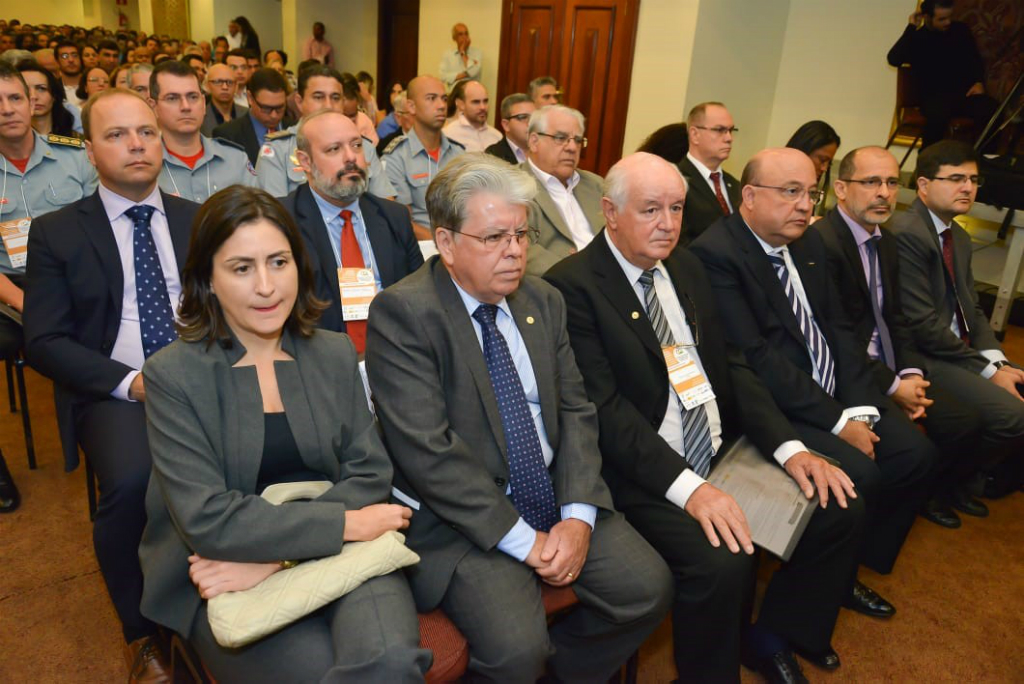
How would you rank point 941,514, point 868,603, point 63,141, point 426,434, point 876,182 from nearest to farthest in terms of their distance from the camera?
point 426,434
point 868,603
point 876,182
point 941,514
point 63,141

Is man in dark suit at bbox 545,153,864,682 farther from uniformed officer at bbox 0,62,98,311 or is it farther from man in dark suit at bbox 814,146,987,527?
uniformed officer at bbox 0,62,98,311

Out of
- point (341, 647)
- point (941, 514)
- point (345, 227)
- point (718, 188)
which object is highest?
point (718, 188)

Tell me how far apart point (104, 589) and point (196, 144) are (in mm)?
2053

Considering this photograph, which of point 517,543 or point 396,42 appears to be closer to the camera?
point 517,543

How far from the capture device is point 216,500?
144cm

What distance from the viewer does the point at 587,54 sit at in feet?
25.1

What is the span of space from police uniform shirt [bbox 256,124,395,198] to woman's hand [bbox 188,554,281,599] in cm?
236

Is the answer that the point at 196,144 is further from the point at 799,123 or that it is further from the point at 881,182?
the point at 799,123

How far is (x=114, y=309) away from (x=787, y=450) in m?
2.16

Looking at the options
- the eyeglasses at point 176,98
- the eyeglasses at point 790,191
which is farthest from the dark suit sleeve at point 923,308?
the eyeglasses at point 176,98

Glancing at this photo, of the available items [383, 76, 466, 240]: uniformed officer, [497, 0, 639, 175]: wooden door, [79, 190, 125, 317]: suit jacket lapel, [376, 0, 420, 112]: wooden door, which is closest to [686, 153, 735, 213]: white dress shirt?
[383, 76, 466, 240]: uniformed officer

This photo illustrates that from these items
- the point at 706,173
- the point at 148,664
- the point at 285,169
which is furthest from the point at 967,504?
the point at 285,169

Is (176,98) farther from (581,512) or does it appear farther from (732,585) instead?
(732,585)

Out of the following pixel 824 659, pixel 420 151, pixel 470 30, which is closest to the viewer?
pixel 824 659
